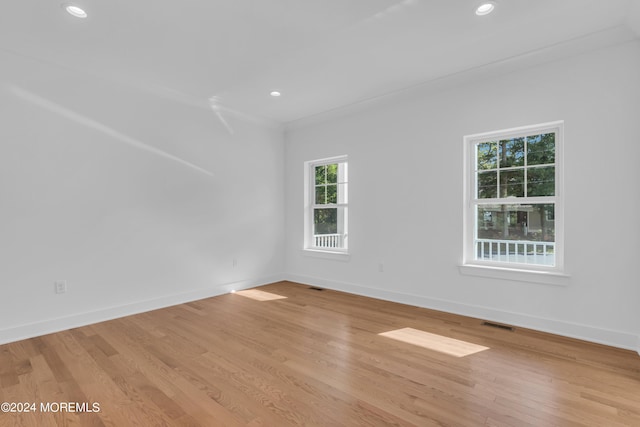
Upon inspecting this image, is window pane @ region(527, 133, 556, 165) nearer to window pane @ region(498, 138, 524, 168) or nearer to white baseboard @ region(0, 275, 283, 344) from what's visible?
window pane @ region(498, 138, 524, 168)

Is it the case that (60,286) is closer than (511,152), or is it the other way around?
(60,286)

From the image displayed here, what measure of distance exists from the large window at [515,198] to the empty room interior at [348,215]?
0.07 feet

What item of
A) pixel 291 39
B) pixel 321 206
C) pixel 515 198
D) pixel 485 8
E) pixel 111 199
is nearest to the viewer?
pixel 485 8

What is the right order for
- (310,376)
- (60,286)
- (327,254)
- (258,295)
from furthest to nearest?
(327,254)
(258,295)
(60,286)
(310,376)

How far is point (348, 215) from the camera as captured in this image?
4.68 m

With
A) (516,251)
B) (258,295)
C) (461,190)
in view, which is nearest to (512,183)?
(461,190)

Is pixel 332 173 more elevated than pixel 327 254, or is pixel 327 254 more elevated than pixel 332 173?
pixel 332 173

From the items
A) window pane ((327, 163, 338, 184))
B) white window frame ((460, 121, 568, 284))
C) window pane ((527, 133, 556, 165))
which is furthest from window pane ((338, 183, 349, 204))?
window pane ((527, 133, 556, 165))

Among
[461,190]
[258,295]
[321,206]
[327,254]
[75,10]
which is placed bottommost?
[258,295]

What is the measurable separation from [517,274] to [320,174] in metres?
3.15

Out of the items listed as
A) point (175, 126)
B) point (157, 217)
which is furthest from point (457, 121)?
point (157, 217)

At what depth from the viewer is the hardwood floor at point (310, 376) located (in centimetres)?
181

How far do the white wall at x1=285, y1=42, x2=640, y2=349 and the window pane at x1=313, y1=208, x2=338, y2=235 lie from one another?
521mm

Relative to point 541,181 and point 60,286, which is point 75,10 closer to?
point 60,286
